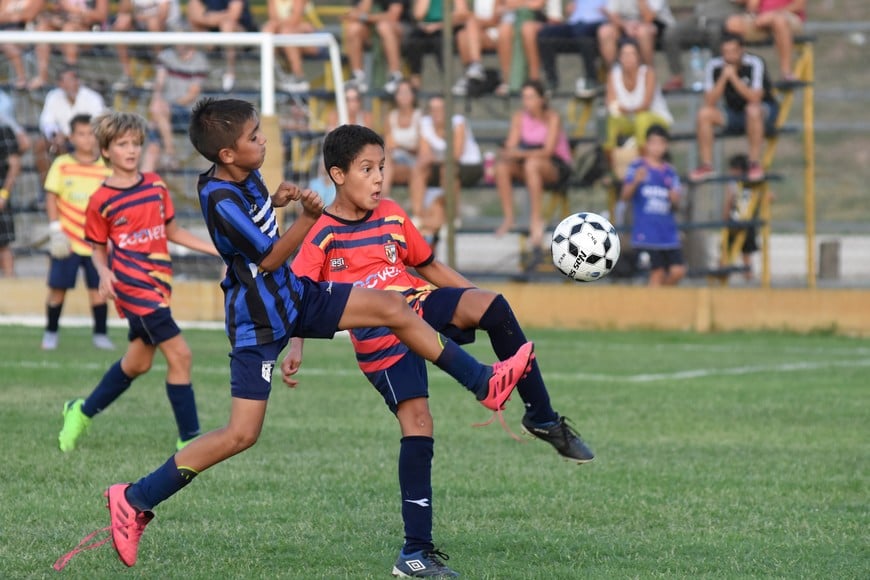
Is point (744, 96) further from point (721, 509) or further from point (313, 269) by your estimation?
point (313, 269)

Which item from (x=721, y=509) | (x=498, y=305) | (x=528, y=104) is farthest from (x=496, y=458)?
(x=528, y=104)

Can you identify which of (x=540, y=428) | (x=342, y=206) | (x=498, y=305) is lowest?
(x=540, y=428)

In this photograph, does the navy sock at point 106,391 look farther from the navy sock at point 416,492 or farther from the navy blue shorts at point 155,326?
the navy sock at point 416,492

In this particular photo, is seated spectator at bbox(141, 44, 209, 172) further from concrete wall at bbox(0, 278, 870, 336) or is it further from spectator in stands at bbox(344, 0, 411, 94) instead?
concrete wall at bbox(0, 278, 870, 336)

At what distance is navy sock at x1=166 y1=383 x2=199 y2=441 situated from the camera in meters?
7.71

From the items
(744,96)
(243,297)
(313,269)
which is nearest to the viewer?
(243,297)

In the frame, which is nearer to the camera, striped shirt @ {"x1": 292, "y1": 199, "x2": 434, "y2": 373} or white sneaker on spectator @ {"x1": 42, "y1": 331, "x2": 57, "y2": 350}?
striped shirt @ {"x1": 292, "y1": 199, "x2": 434, "y2": 373}

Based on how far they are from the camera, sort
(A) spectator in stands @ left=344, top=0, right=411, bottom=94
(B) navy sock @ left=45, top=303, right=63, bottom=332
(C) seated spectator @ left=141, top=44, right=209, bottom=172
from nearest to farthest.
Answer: (B) navy sock @ left=45, top=303, right=63, bottom=332 < (C) seated spectator @ left=141, top=44, right=209, bottom=172 < (A) spectator in stands @ left=344, top=0, right=411, bottom=94

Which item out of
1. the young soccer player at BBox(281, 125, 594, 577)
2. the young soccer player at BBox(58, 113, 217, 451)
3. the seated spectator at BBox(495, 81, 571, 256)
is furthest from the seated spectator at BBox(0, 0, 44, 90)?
the young soccer player at BBox(281, 125, 594, 577)

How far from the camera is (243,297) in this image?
16.4ft

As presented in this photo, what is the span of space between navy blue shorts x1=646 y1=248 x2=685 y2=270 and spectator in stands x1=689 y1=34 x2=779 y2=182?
1.14m

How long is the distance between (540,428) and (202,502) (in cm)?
162

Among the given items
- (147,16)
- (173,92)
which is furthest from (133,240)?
(147,16)

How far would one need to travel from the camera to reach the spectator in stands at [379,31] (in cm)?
1731
